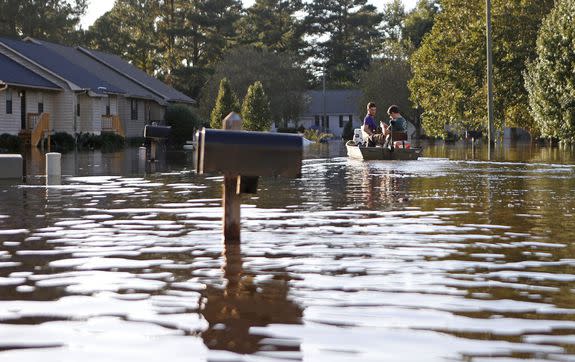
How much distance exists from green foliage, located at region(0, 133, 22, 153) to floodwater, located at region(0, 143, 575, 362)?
3950 centimetres

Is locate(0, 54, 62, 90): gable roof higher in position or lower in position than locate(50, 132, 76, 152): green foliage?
higher

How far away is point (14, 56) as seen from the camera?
6869 cm

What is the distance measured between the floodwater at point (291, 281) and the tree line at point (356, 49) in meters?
38.0

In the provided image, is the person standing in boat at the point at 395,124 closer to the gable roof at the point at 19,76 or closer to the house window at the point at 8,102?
the gable roof at the point at 19,76

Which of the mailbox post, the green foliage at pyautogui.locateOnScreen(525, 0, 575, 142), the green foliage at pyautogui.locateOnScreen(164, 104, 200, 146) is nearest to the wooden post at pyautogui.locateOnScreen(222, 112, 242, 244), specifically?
the mailbox post

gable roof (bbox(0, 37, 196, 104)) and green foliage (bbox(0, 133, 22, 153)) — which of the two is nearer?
green foliage (bbox(0, 133, 22, 153))

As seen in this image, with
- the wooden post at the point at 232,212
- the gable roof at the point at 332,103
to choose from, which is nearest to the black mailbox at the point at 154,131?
the wooden post at the point at 232,212

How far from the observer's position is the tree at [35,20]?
4368 inches

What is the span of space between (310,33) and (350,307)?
14660 cm

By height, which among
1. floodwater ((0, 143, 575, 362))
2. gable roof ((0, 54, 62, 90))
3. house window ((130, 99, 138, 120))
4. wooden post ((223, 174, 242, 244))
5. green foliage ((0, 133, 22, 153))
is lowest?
floodwater ((0, 143, 575, 362))

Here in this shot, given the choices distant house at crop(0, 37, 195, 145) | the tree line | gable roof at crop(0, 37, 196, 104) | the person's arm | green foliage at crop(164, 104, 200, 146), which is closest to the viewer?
the person's arm

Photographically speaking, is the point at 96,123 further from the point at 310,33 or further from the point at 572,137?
the point at 310,33

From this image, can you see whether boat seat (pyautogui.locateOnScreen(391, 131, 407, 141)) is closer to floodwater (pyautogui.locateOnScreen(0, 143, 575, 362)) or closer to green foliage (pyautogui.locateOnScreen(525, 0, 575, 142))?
green foliage (pyautogui.locateOnScreen(525, 0, 575, 142))

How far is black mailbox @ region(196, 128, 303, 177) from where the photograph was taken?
10898 millimetres
